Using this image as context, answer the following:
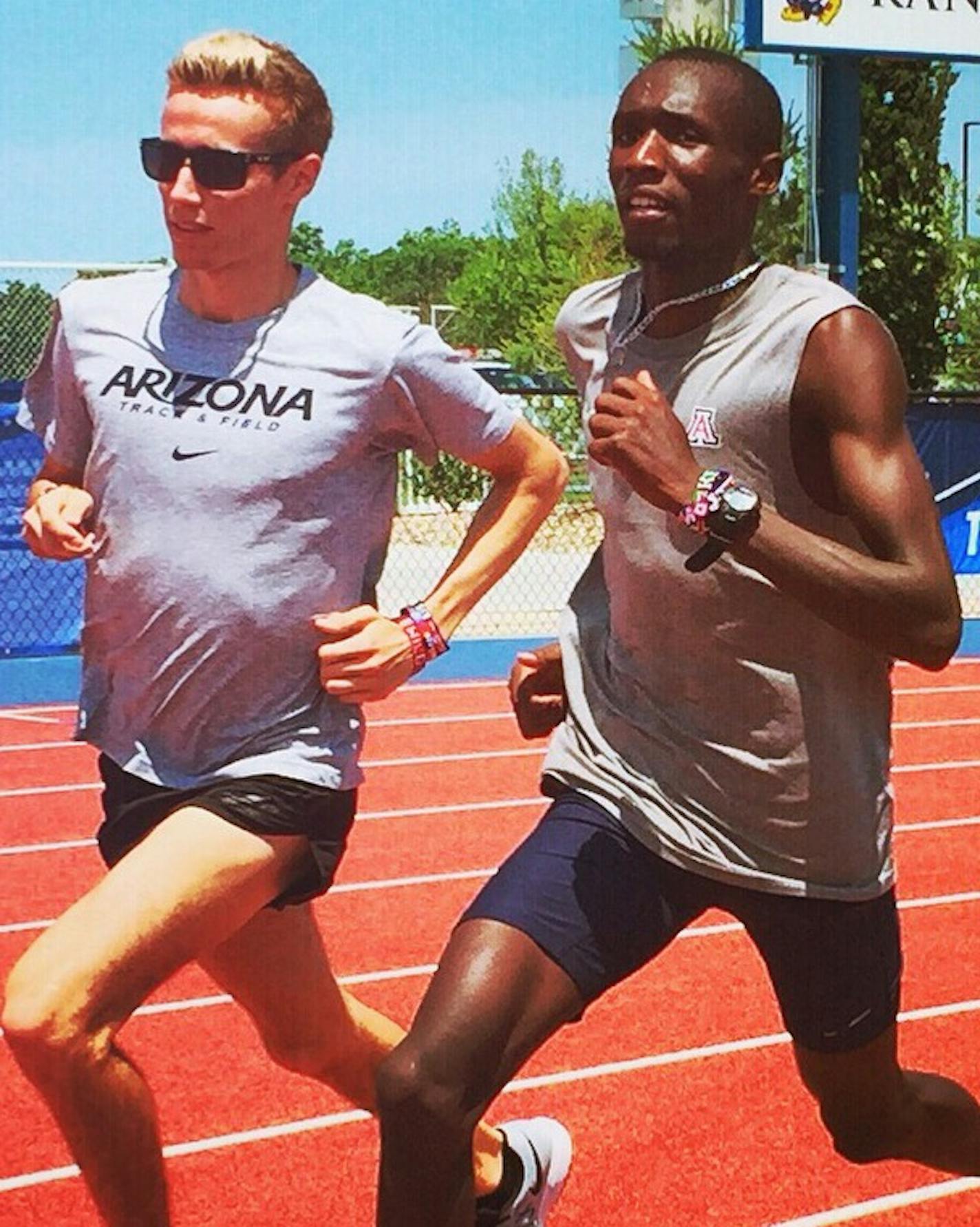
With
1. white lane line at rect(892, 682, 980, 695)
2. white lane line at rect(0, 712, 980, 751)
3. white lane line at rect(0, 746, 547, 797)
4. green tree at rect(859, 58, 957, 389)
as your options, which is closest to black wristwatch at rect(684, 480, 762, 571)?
white lane line at rect(0, 746, 547, 797)

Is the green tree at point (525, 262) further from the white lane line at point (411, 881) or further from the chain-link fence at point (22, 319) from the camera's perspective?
the white lane line at point (411, 881)

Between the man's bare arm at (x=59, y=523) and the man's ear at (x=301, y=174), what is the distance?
619 mm

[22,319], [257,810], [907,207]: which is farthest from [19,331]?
[257,810]

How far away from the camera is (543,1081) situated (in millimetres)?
5234

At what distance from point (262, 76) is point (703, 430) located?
105cm

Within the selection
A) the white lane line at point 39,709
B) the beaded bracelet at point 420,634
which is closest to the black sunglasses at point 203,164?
the beaded bracelet at point 420,634

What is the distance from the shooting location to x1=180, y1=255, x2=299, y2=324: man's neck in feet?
12.2

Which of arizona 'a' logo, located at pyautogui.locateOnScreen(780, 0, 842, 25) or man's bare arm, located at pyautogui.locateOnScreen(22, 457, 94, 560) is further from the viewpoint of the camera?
arizona 'a' logo, located at pyautogui.locateOnScreen(780, 0, 842, 25)

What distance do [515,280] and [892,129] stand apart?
31.1m

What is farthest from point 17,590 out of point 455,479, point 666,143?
point 666,143

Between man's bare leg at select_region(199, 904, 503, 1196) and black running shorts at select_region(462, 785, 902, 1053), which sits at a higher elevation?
black running shorts at select_region(462, 785, 902, 1053)

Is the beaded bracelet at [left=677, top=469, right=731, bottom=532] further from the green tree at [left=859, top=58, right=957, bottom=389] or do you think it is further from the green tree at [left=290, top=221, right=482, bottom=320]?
the green tree at [left=290, top=221, right=482, bottom=320]

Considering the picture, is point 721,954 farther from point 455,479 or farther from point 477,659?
point 455,479

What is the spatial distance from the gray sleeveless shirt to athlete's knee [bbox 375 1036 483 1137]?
1.78 ft
